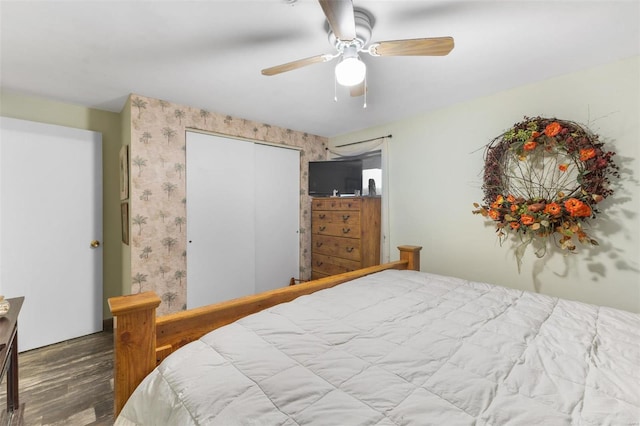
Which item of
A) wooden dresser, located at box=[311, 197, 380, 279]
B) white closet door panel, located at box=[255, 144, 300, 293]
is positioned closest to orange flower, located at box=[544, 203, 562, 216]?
wooden dresser, located at box=[311, 197, 380, 279]

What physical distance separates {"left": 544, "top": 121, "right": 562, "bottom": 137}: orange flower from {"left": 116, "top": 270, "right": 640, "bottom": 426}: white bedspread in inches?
51.9

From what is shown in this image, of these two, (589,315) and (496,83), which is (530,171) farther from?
(589,315)

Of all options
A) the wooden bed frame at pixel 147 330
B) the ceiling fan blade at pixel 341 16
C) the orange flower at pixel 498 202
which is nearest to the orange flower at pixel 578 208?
the orange flower at pixel 498 202

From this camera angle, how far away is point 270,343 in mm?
1026

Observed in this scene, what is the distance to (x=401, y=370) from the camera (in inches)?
34.8

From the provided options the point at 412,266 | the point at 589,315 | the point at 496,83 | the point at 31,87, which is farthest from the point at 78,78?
the point at 589,315

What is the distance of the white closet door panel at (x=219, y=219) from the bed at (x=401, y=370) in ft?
6.44

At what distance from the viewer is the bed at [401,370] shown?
0.72 metres

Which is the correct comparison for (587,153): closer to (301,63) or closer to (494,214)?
(494,214)

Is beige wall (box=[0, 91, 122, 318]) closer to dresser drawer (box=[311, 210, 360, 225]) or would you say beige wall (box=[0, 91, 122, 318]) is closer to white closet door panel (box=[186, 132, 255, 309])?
white closet door panel (box=[186, 132, 255, 309])

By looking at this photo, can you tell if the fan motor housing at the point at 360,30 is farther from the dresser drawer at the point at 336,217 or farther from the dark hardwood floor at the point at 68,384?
the dark hardwood floor at the point at 68,384

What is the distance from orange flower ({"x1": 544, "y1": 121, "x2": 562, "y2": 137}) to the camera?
6.67ft

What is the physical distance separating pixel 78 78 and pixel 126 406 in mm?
2466

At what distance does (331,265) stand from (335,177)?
44.6 inches
